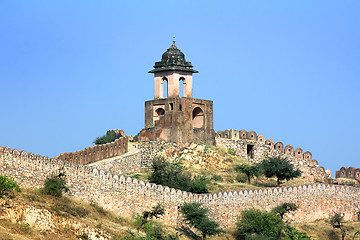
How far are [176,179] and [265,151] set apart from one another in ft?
39.0

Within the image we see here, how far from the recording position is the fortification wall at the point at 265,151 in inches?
2135

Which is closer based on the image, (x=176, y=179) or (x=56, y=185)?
(x=56, y=185)

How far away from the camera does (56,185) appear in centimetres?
3684

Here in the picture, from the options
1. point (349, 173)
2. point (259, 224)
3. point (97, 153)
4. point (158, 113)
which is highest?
point (158, 113)

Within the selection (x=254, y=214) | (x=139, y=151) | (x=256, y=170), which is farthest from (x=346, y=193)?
(x=139, y=151)

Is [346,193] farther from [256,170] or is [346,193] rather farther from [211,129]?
[211,129]

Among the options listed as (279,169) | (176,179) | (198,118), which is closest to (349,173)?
(279,169)

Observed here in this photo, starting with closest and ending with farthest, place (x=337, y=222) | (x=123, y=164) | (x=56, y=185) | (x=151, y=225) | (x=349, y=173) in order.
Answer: (x=56, y=185), (x=151, y=225), (x=337, y=222), (x=123, y=164), (x=349, y=173)

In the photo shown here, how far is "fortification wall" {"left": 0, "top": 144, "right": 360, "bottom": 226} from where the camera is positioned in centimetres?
3666

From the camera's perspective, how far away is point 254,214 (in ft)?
138

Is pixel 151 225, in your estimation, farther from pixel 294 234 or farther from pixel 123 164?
pixel 123 164

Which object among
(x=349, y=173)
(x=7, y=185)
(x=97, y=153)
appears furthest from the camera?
(x=349, y=173)

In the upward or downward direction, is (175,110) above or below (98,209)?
above

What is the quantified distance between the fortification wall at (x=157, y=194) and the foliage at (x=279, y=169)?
3186 millimetres
